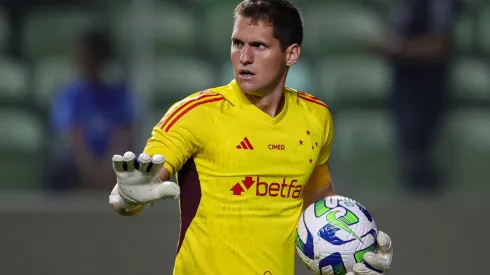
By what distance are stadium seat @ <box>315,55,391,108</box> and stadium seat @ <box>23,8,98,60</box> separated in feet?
4.99

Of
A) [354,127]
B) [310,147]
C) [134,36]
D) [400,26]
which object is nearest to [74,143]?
[134,36]

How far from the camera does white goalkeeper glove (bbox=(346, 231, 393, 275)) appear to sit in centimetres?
366

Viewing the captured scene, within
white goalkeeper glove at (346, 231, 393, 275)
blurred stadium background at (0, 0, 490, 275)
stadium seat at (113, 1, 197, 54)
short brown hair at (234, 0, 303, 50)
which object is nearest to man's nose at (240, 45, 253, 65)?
short brown hair at (234, 0, 303, 50)

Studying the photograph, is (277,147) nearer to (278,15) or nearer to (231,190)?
(231,190)

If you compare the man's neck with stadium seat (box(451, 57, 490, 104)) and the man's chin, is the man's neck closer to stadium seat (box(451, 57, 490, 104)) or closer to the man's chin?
the man's chin

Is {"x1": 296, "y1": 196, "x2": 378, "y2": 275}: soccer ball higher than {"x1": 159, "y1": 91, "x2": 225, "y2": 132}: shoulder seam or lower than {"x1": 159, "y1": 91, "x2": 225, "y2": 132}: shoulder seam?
lower

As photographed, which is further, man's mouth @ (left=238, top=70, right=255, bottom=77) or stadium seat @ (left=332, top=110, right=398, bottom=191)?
stadium seat @ (left=332, top=110, right=398, bottom=191)

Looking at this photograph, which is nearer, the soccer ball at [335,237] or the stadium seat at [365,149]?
the soccer ball at [335,237]

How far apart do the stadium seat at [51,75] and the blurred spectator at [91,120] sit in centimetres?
5

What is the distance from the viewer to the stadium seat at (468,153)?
6305 millimetres

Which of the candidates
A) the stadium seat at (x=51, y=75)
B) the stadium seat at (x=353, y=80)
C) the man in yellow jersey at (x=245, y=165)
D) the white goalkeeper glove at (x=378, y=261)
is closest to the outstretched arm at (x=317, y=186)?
the man in yellow jersey at (x=245, y=165)

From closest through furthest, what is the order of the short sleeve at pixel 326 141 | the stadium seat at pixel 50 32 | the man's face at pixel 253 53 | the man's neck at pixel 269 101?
the man's face at pixel 253 53
the man's neck at pixel 269 101
the short sleeve at pixel 326 141
the stadium seat at pixel 50 32

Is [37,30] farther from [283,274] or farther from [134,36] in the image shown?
[283,274]

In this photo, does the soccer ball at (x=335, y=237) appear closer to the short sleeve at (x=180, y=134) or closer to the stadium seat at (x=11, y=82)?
the short sleeve at (x=180, y=134)
